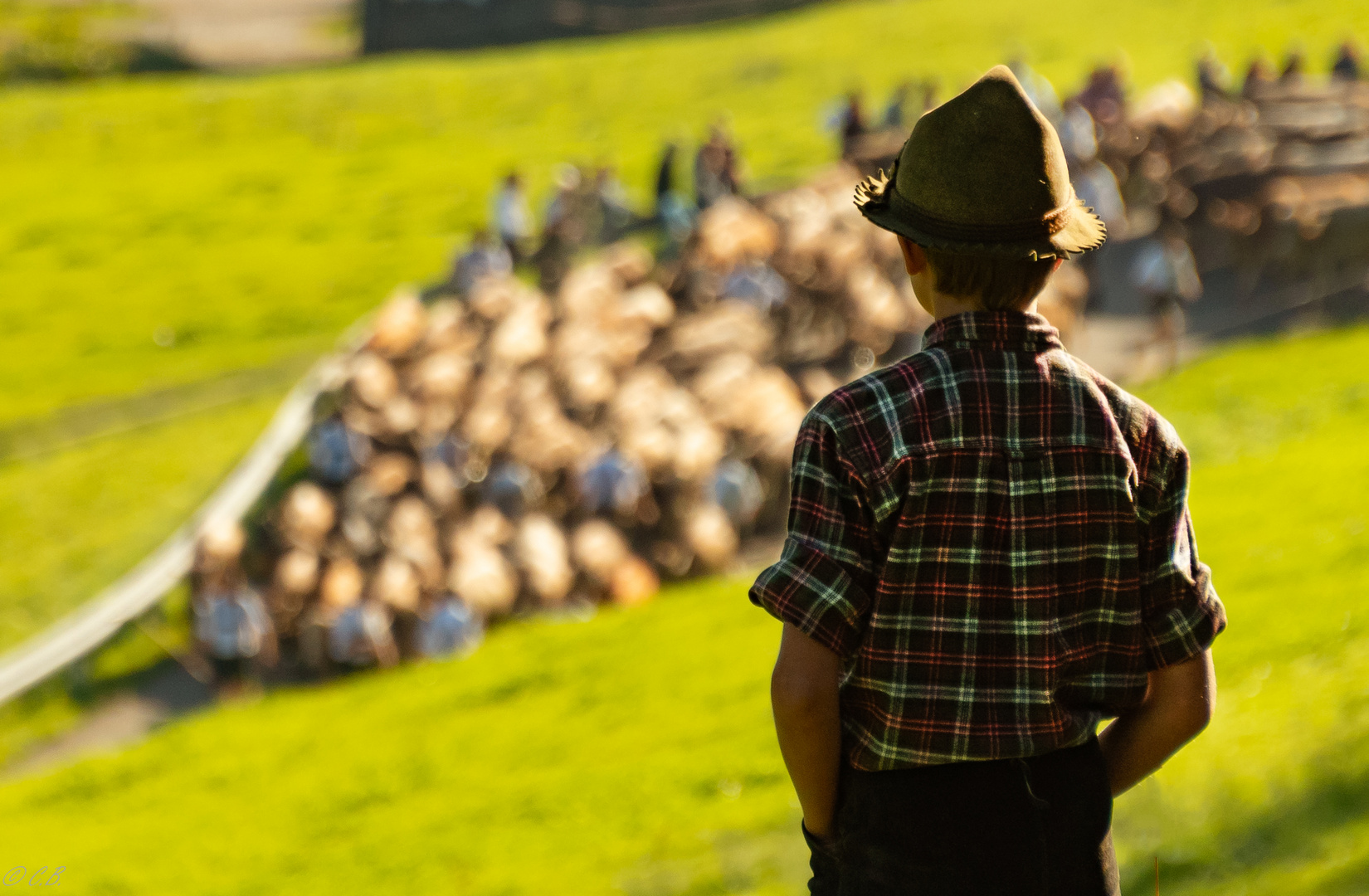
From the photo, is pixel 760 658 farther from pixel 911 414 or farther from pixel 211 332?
pixel 211 332

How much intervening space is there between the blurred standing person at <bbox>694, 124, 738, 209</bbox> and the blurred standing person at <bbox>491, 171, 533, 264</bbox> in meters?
3.84

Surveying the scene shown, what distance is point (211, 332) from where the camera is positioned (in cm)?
3155

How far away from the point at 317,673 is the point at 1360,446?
12.7m

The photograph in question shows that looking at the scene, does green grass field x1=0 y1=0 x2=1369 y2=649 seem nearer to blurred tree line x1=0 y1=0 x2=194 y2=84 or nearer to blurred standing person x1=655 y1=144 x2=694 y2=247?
blurred tree line x1=0 y1=0 x2=194 y2=84

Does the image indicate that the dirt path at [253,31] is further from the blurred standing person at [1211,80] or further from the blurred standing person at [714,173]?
the blurred standing person at [1211,80]

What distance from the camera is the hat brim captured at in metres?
2.29

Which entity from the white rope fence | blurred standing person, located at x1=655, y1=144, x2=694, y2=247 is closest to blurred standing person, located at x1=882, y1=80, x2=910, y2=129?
blurred standing person, located at x1=655, y1=144, x2=694, y2=247

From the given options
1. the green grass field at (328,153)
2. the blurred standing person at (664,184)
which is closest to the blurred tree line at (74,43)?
the green grass field at (328,153)

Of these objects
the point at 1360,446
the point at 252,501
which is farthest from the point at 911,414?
the point at 252,501

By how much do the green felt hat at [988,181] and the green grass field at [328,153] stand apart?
24407 millimetres

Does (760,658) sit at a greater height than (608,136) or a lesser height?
lesser

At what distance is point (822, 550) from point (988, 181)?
26.0 inches

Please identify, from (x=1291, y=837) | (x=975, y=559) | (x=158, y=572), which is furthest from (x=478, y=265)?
(x=975, y=559)

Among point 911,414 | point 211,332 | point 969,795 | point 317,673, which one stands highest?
point 911,414
